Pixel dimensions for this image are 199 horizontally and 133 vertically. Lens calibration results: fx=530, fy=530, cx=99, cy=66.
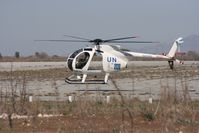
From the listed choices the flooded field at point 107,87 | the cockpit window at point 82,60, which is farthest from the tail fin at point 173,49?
the cockpit window at point 82,60

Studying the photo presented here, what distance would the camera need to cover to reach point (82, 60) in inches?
1173

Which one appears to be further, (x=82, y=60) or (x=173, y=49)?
(x=173, y=49)

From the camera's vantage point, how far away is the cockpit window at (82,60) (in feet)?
97.5

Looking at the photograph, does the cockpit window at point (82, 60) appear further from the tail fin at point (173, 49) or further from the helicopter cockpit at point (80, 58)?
the tail fin at point (173, 49)

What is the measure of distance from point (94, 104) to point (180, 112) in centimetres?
445

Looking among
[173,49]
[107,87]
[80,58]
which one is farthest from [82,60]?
[173,49]

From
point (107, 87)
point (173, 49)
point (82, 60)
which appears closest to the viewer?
point (82, 60)

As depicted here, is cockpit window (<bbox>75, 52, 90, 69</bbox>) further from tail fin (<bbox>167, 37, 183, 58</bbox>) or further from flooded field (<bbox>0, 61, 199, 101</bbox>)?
tail fin (<bbox>167, 37, 183, 58</bbox>)

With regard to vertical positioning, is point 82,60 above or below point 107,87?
above

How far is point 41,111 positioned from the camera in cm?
1470

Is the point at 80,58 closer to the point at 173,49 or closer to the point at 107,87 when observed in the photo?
the point at 107,87

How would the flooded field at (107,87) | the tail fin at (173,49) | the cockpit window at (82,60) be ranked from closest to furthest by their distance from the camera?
the flooded field at (107,87) → the cockpit window at (82,60) → the tail fin at (173,49)

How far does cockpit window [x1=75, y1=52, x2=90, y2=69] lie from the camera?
2970 centimetres

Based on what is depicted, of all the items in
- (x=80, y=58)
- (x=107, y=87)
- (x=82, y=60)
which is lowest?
(x=107, y=87)
